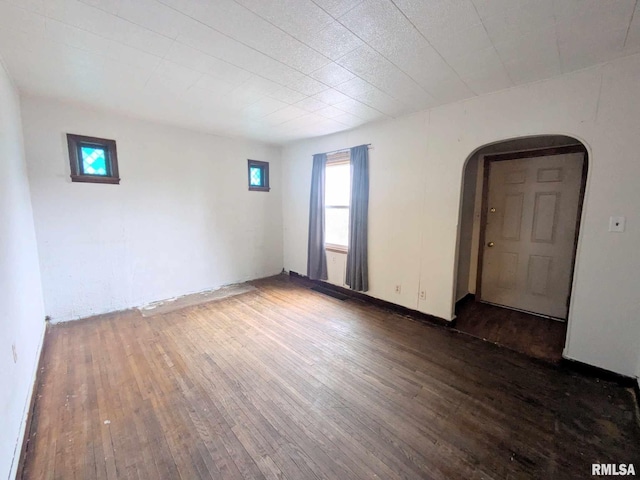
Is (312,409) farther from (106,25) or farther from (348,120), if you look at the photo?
(348,120)

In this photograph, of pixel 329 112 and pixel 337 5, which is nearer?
pixel 337 5

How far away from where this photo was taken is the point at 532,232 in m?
3.32

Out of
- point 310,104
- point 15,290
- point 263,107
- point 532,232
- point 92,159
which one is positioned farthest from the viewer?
point 532,232

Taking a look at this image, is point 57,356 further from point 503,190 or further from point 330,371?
point 503,190

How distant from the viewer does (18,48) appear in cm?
182

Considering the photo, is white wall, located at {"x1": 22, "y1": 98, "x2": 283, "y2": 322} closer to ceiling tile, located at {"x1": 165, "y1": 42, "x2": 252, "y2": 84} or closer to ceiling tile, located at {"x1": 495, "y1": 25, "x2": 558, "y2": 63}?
ceiling tile, located at {"x1": 165, "y1": 42, "x2": 252, "y2": 84}

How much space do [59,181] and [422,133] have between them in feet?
13.9

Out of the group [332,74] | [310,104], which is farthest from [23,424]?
[310,104]

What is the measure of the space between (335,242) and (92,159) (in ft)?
11.4

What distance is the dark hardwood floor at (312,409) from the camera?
1454 millimetres

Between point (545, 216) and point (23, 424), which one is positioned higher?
point (545, 216)

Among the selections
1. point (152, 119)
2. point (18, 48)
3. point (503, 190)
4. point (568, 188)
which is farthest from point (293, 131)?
point (568, 188)

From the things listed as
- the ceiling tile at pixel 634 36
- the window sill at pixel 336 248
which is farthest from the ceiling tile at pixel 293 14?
the window sill at pixel 336 248

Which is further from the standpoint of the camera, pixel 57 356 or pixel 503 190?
pixel 503 190
